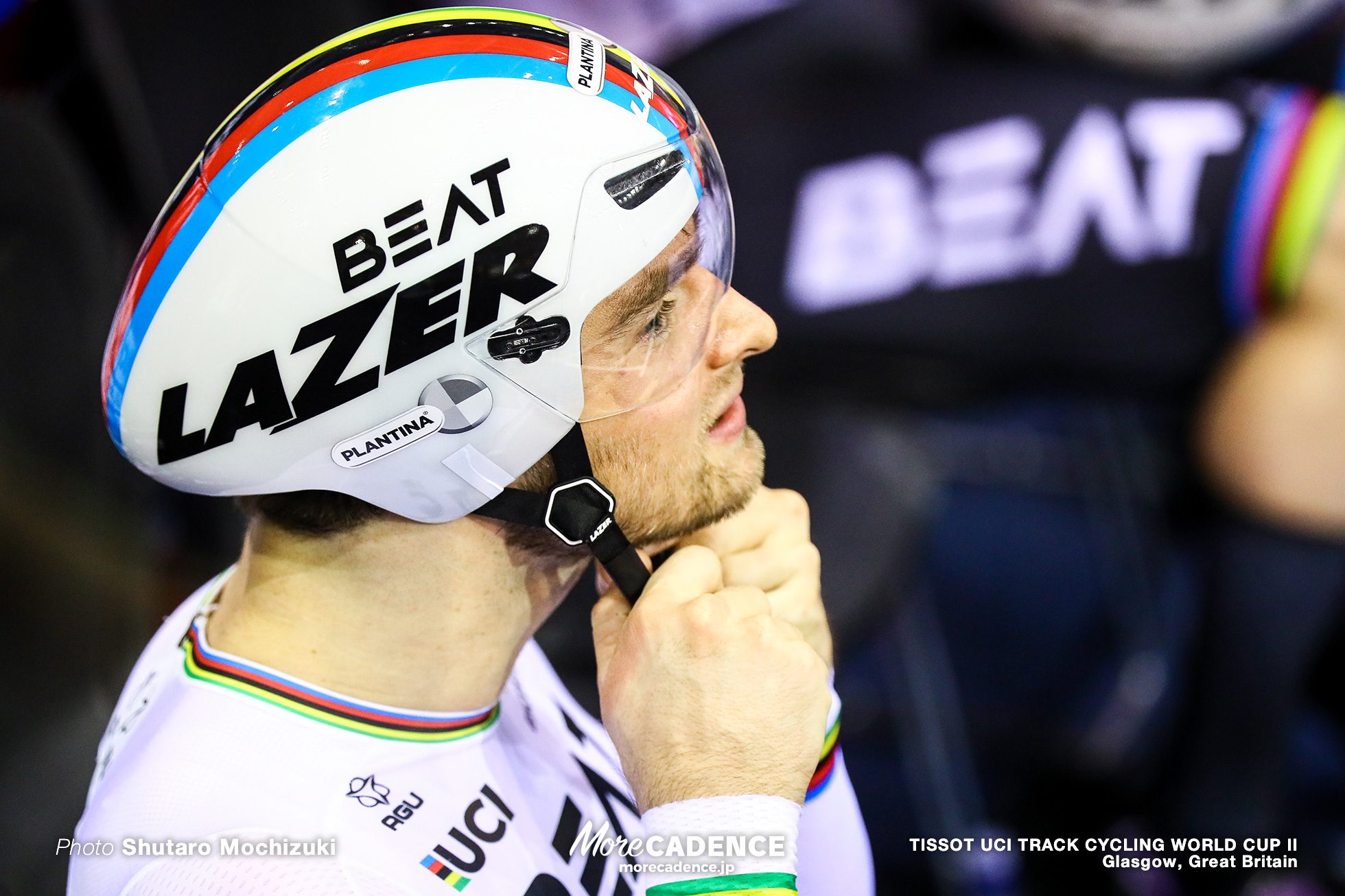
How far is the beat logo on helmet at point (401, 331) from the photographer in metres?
0.93

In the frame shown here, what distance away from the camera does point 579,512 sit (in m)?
1.10

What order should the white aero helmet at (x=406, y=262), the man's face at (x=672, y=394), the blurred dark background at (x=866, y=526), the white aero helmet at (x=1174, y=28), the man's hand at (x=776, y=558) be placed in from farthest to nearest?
the white aero helmet at (x=1174, y=28), the blurred dark background at (x=866, y=526), the man's hand at (x=776, y=558), the man's face at (x=672, y=394), the white aero helmet at (x=406, y=262)

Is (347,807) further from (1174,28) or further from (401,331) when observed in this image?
(1174,28)

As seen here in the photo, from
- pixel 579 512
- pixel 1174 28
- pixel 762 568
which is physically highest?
pixel 579 512

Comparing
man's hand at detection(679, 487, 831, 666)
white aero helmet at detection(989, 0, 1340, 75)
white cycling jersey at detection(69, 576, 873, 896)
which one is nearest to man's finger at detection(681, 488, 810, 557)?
man's hand at detection(679, 487, 831, 666)

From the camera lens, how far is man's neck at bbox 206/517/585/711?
1106 mm

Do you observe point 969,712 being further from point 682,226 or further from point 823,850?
point 682,226

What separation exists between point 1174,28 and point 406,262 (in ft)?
7.10

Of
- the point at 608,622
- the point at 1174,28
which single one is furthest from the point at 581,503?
the point at 1174,28

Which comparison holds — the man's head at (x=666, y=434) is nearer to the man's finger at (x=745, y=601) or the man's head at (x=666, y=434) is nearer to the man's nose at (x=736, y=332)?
the man's nose at (x=736, y=332)

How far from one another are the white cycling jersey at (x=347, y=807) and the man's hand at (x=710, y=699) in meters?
0.03

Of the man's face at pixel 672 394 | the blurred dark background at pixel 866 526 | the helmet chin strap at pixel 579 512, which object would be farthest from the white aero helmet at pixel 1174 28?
the helmet chin strap at pixel 579 512

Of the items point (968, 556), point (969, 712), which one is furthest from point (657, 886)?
point (968, 556)

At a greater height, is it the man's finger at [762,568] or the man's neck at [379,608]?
the man's neck at [379,608]
